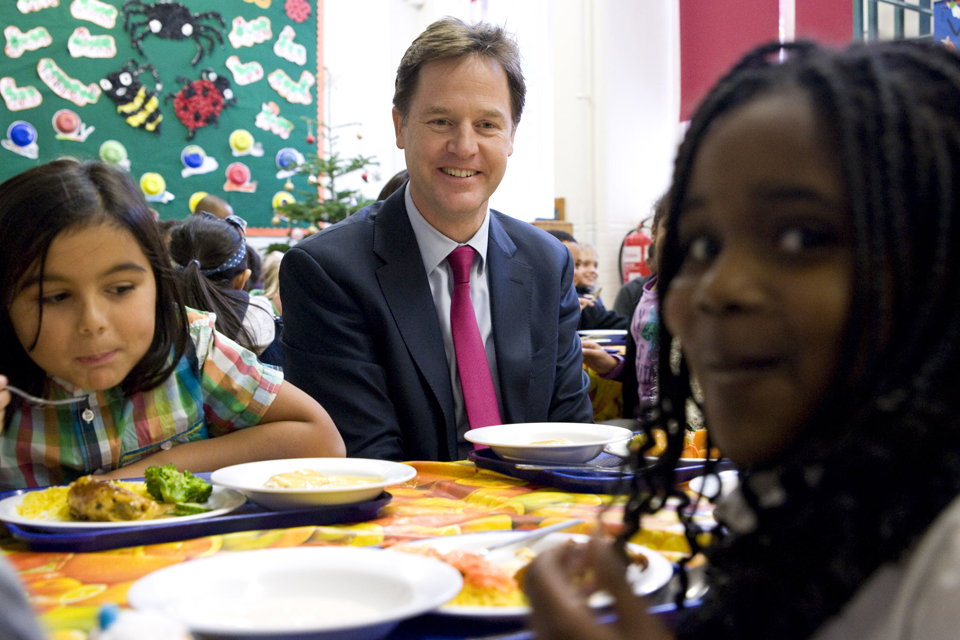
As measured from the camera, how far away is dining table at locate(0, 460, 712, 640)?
65 cm

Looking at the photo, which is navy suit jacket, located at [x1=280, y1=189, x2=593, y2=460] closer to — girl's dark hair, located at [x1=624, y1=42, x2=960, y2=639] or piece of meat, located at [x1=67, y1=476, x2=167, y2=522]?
piece of meat, located at [x1=67, y1=476, x2=167, y2=522]

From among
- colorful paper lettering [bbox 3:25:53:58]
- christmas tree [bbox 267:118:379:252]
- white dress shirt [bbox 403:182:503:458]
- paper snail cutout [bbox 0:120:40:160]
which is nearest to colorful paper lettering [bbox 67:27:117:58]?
colorful paper lettering [bbox 3:25:53:58]

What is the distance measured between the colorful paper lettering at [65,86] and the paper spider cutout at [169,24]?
502mm

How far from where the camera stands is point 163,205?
20.4ft

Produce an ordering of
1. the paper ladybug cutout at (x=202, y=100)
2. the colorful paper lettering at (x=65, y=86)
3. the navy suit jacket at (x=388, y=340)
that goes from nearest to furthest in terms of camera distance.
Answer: the navy suit jacket at (x=388, y=340) < the colorful paper lettering at (x=65, y=86) < the paper ladybug cutout at (x=202, y=100)

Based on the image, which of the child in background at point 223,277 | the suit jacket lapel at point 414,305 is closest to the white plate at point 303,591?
the suit jacket lapel at point 414,305

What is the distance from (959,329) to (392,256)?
1508 millimetres

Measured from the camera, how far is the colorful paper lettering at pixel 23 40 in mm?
5688

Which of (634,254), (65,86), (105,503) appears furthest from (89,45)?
(105,503)

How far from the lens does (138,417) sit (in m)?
1.42

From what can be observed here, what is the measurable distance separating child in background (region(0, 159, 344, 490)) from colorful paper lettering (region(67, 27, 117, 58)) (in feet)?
17.3

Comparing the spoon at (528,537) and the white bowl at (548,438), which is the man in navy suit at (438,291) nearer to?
the white bowl at (548,438)

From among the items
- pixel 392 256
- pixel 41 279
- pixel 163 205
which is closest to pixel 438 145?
pixel 392 256

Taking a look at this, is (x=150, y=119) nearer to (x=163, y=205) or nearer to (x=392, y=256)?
(x=163, y=205)
